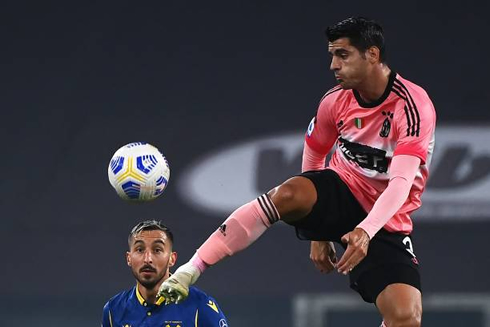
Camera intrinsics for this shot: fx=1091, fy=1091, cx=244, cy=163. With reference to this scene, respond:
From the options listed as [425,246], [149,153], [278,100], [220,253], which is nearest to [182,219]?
[278,100]

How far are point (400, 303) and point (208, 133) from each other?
3144mm

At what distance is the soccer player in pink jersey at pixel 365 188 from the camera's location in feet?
12.0

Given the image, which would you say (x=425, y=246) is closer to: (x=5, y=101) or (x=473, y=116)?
(x=473, y=116)

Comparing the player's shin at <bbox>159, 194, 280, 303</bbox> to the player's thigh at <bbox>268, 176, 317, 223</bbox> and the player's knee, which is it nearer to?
the player's thigh at <bbox>268, 176, 317, 223</bbox>

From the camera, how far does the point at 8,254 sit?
662 centimetres

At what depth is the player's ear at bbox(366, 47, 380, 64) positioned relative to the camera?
379 centimetres

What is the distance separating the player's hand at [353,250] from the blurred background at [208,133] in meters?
3.12

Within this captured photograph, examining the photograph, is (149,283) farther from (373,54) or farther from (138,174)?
(373,54)

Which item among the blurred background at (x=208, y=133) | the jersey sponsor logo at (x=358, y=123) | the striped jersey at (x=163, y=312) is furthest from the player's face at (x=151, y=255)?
the blurred background at (x=208, y=133)

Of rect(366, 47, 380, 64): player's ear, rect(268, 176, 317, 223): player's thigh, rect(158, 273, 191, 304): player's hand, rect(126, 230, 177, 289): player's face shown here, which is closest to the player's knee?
rect(268, 176, 317, 223): player's thigh

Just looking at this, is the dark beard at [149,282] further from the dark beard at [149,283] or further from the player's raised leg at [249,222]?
the player's raised leg at [249,222]

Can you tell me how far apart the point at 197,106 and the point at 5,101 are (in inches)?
46.6

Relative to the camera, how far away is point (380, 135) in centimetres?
387

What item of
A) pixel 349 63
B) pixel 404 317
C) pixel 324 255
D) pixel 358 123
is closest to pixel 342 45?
pixel 349 63
